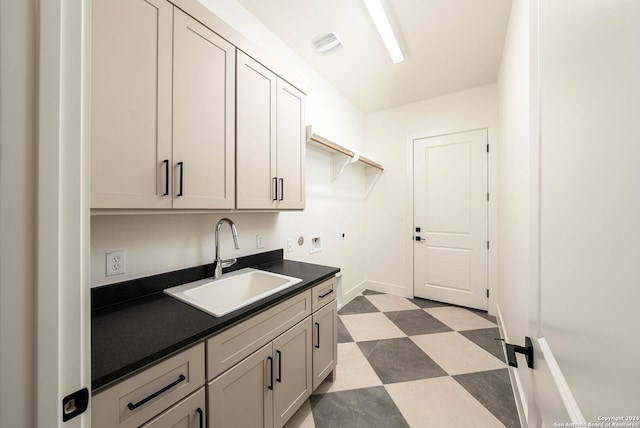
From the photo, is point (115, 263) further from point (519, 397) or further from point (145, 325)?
point (519, 397)

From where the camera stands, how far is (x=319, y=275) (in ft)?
5.24

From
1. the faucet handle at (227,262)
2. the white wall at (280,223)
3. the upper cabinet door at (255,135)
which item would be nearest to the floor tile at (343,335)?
the white wall at (280,223)

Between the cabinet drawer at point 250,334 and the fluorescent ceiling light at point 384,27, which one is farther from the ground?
the fluorescent ceiling light at point 384,27

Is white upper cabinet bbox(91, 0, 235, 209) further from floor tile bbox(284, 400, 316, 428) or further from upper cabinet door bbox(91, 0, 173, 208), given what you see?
floor tile bbox(284, 400, 316, 428)

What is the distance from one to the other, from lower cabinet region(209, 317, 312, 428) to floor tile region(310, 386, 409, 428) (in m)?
0.20

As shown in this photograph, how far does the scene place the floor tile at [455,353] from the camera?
1.91 meters

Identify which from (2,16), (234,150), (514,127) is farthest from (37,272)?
(514,127)

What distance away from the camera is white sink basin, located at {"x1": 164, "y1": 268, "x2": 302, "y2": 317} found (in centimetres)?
127

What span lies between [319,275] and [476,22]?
7.79 ft

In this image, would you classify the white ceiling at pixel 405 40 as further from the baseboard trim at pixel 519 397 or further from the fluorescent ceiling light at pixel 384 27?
the baseboard trim at pixel 519 397

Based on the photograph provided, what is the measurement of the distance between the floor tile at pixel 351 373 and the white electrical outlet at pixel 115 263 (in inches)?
58.8

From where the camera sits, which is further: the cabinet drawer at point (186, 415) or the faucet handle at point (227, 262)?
the faucet handle at point (227, 262)

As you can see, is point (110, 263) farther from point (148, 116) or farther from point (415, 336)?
point (415, 336)

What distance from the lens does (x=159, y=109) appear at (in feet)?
3.46
